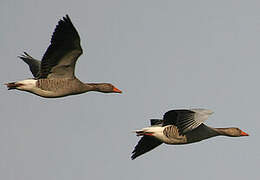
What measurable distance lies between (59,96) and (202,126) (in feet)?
15.4

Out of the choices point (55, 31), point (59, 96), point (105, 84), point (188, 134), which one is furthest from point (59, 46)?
point (188, 134)

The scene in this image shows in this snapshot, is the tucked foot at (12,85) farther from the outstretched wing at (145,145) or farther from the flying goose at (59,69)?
the outstretched wing at (145,145)

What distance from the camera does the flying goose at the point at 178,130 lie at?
1773 cm

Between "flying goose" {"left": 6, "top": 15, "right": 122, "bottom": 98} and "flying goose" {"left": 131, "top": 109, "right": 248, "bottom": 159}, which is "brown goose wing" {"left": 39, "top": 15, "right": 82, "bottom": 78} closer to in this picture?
"flying goose" {"left": 6, "top": 15, "right": 122, "bottom": 98}

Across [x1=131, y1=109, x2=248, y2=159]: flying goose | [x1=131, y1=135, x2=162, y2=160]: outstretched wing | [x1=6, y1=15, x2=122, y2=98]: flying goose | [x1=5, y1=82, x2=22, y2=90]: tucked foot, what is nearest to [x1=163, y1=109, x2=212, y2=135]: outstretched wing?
[x1=131, y1=109, x2=248, y2=159]: flying goose

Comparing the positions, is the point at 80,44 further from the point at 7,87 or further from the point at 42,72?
the point at 7,87

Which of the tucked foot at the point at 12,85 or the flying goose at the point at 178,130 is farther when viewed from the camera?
the tucked foot at the point at 12,85

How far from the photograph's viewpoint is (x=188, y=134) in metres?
18.8

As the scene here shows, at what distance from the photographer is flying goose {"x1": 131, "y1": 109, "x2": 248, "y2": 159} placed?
58.2ft

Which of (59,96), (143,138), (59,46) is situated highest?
(59,46)

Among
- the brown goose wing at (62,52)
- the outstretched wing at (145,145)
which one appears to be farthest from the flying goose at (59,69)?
the outstretched wing at (145,145)

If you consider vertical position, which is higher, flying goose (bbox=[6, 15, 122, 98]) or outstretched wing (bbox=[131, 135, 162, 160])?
flying goose (bbox=[6, 15, 122, 98])

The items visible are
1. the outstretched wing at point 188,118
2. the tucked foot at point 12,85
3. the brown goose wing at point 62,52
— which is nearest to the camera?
the outstretched wing at point 188,118

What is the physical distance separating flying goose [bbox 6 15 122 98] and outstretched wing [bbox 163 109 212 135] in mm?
3463
